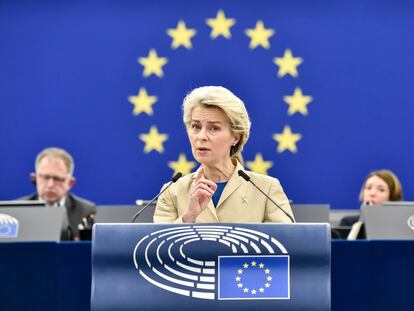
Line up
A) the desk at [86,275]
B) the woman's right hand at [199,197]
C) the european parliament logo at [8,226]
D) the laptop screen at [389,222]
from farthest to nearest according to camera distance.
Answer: the laptop screen at [389,222] < the european parliament logo at [8,226] < the desk at [86,275] < the woman's right hand at [199,197]

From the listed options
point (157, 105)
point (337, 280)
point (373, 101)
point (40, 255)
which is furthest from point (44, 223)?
point (373, 101)

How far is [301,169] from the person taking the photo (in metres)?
7.54

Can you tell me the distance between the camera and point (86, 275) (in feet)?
12.9

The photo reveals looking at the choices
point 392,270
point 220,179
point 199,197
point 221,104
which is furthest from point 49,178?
point 199,197

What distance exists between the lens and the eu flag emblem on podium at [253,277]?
264 centimetres

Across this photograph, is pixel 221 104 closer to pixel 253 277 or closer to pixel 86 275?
pixel 253 277

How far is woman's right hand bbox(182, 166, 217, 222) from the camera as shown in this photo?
112 inches

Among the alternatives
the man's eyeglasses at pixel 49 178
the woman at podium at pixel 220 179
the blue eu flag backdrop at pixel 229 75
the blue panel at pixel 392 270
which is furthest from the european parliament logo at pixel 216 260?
the blue eu flag backdrop at pixel 229 75

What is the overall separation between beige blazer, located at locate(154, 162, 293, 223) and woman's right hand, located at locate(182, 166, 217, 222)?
22 centimetres

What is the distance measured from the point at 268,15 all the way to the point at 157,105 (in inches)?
47.1

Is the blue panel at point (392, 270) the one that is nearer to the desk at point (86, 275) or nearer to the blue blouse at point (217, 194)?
the desk at point (86, 275)

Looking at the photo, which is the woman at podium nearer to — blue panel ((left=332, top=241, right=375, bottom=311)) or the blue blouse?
the blue blouse

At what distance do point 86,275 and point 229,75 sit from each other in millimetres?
3795

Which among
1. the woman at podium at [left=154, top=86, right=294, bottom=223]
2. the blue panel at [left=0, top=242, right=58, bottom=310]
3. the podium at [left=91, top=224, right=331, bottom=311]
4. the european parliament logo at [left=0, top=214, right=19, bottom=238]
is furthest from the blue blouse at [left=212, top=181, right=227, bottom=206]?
the european parliament logo at [left=0, top=214, right=19, bottom=238]
